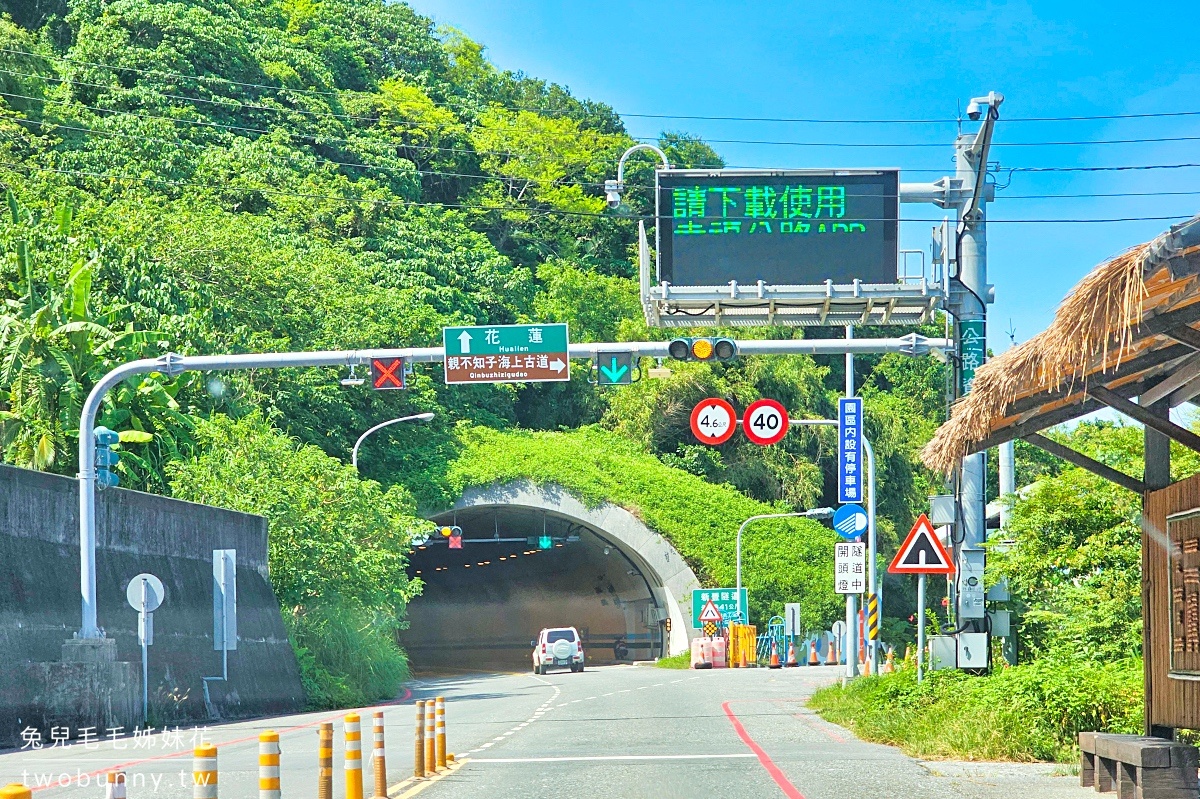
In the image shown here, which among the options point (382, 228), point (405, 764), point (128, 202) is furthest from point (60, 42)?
point (405, 764)

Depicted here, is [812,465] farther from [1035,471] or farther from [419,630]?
[419,630]

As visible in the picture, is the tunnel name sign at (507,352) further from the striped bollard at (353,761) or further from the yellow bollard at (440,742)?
the striped bollard at (353,761)

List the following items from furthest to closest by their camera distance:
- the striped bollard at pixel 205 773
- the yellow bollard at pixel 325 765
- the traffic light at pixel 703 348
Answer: the traffic light at pixel 703 348, the yellow bollard at pixel 325 765, the striped bollard at pixel 205 773

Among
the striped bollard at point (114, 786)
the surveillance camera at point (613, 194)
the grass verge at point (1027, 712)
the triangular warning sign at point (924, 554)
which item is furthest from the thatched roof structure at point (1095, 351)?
the surveillance camera at point (613, 194)

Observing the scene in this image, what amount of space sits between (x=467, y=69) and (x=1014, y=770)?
8078 centimetres

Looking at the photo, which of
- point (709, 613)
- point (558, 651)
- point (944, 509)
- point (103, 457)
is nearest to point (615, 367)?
point (944, 509)

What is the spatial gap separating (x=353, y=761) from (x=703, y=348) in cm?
1161

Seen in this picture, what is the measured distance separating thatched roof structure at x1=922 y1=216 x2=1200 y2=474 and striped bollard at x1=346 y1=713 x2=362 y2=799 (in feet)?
18.4

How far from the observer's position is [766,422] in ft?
82.8

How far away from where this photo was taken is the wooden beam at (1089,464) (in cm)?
1153

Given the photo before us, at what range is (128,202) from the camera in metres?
49.1

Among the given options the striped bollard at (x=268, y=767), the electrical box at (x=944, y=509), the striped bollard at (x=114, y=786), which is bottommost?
the striped bollard at (x=268, y=767)

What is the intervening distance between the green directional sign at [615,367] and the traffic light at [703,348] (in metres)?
1.08

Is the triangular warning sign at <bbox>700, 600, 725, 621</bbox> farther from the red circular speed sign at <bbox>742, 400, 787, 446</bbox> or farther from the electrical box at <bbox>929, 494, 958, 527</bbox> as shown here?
the electrical box at <bbox>929, 494, 958, 527</bbox>
